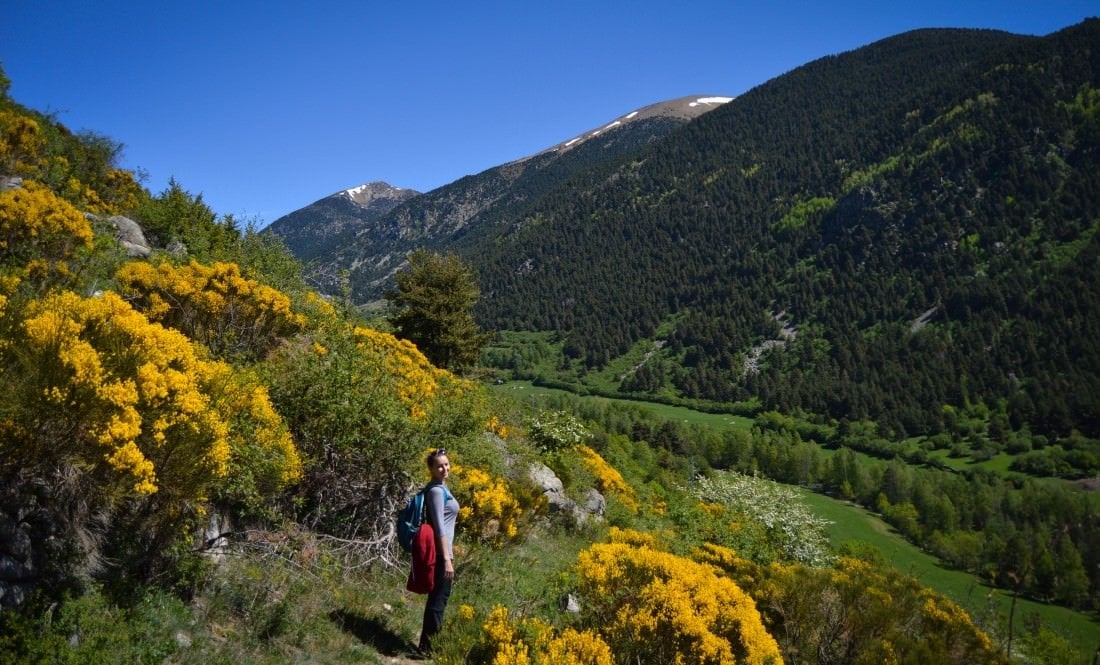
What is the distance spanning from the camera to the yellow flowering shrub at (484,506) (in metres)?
9.09

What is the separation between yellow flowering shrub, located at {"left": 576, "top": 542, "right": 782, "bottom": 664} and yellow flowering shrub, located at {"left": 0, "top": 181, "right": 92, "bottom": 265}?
11203 mm

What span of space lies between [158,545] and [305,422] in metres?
2.73

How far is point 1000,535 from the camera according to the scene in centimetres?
9594

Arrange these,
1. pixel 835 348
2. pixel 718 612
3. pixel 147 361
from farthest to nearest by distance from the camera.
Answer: pixel 835 348 → pixel 718 612 → pixel 147 361

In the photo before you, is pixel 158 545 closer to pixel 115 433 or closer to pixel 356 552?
pixel 115 433

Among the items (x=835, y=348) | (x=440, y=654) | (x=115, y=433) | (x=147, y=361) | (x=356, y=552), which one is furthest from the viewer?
(x=835, y=348)

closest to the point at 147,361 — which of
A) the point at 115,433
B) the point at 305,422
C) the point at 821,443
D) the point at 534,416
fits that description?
the point at 115,433

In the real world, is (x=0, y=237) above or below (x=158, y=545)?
above

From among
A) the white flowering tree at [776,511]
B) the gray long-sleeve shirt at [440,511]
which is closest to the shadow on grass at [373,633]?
the gray long-sleeve shirt at [440,511]

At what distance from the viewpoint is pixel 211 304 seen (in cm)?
959

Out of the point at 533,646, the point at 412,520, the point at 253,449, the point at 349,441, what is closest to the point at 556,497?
the point at 349,441

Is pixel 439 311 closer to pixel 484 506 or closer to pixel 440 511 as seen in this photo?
pixel 484 506

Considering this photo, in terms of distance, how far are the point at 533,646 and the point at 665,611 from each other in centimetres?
173

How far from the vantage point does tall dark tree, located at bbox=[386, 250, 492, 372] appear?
23.2 meters
